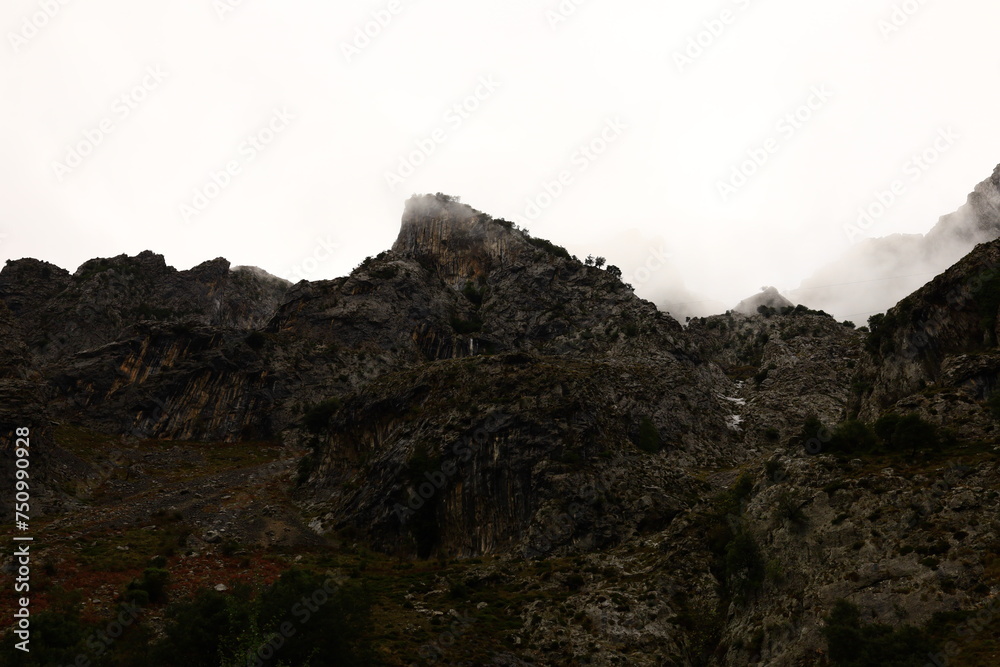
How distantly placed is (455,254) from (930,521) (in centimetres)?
16081

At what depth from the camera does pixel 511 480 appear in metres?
65.6

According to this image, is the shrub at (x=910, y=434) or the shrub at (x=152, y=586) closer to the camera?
the shrub at (x=152, y=586)

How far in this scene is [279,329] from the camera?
136m

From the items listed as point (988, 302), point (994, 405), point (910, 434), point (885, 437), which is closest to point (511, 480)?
point (885, 437)

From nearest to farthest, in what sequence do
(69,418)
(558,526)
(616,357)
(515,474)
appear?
1. (558,526)
2. (515,474)
3. (69,418)
4. (616,357)

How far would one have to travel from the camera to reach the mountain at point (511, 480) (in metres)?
31.4

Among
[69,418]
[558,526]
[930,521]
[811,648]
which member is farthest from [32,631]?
[69,418]

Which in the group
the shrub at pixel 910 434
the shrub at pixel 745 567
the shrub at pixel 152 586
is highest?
the shrub at pixel 910 434

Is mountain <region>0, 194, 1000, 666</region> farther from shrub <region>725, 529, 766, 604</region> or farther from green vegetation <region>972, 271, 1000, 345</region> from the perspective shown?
green vegetation <region>972, 271, 1000, 345</region>

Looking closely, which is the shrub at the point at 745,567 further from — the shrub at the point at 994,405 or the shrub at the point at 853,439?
the shrub at the point at 994,405

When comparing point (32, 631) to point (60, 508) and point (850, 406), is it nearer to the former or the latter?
point (60, 508)

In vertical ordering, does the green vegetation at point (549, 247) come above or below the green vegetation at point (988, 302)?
above

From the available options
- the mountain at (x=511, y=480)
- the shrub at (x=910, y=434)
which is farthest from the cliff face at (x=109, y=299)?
the shrub at (x=910, y=434)

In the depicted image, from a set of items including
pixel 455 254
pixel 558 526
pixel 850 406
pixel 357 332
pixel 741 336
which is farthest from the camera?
pixel 455 254
